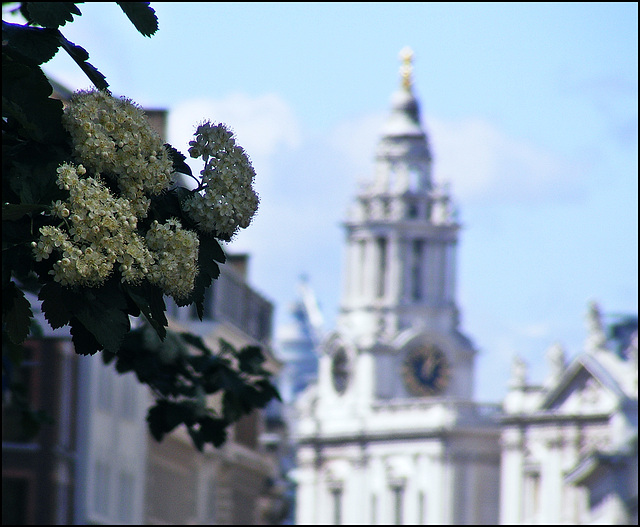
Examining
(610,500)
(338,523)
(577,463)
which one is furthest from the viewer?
(338,523)

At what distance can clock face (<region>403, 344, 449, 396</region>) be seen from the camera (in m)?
124

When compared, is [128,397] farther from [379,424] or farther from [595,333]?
[379,424]

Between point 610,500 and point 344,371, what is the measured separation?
38475 millimetres

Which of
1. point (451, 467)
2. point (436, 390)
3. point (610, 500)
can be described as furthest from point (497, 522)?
point (610, 500)

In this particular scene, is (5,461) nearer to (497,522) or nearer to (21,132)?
(21,132)

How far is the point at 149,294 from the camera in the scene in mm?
7098

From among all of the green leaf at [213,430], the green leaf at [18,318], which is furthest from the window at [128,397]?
the green leaf at [18,318]

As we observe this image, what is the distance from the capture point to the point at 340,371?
126 metres

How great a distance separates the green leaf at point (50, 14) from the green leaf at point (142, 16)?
34 cm

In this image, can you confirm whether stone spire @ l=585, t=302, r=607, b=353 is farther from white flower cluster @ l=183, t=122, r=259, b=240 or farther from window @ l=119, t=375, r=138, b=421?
white flower cluster @ l=183, t=122, r=259, b=240

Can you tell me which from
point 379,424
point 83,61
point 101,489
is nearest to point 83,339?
point 83,61

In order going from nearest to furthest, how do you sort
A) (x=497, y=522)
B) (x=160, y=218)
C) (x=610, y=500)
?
(x=160, y=218) < (x=610, y=500) < (x=497, y=522)

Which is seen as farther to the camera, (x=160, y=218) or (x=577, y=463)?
(x=577, y=463)

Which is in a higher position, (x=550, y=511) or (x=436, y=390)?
(x=436, y=390)
